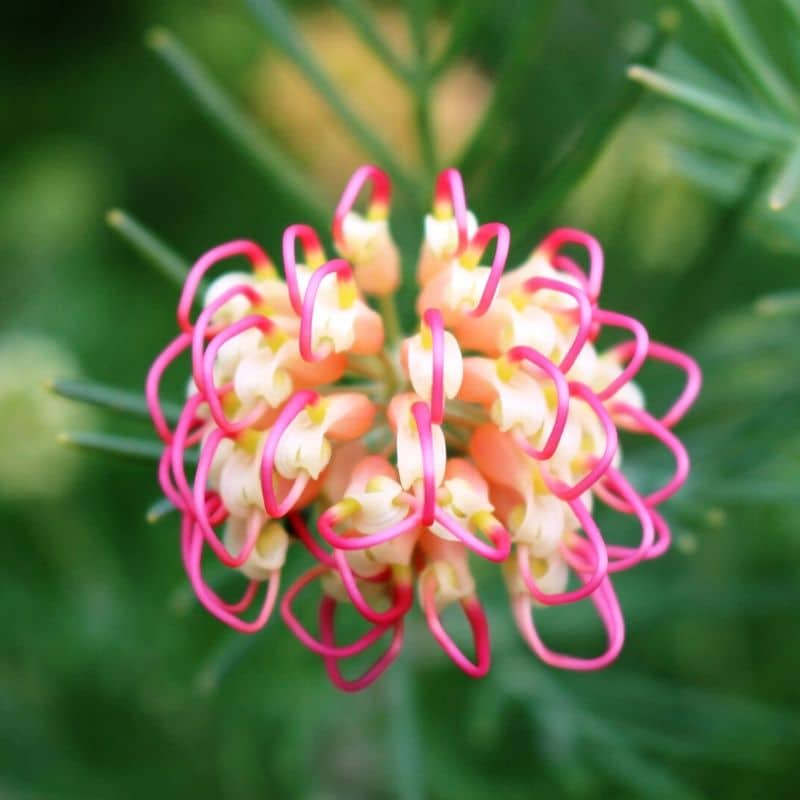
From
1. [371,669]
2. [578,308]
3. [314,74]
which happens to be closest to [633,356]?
[578,308]

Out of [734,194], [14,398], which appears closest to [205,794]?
[14,398]

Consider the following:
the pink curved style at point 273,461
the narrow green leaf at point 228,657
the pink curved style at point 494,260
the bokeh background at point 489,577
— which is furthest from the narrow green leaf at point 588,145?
the narrow green leaf at point 228,657

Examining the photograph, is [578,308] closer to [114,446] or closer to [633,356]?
[633,356]

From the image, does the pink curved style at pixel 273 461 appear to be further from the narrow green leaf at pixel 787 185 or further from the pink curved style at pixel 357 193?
the narrow green leaf at pixel 787 185

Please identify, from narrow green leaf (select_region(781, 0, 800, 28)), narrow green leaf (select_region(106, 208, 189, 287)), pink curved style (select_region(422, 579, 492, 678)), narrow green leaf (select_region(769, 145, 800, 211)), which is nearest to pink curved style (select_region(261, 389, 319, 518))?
pink curved style (select_region(422, 579, 492, 678))

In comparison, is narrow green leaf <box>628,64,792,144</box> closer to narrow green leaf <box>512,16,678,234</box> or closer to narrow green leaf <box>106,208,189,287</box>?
narrow green leaf <box>512,16,678,234</box>

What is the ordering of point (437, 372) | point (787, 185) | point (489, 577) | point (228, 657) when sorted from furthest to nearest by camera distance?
point (489, 577), point (228, 657), point (787, 185), point (437, 372)
